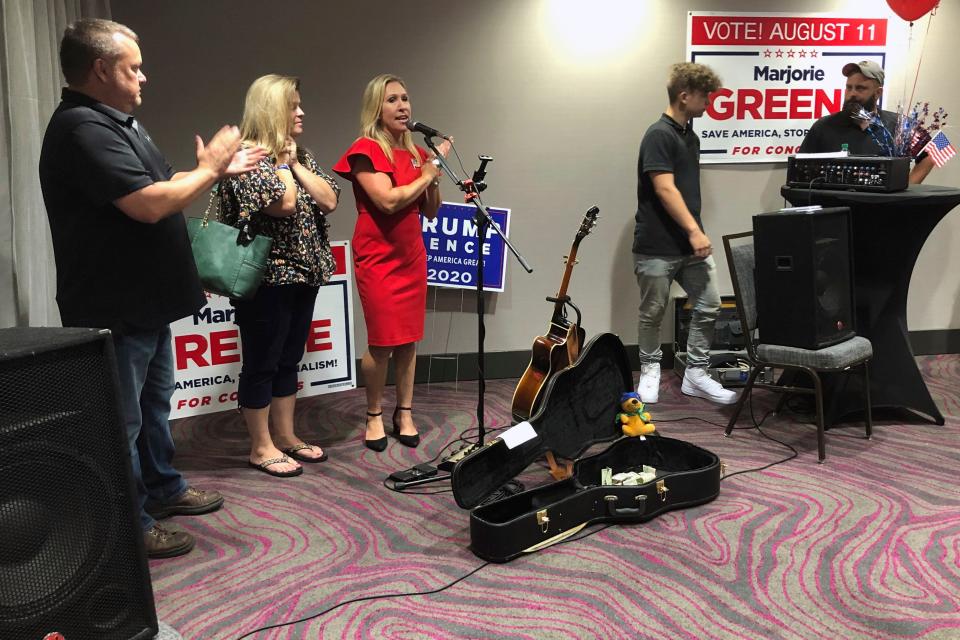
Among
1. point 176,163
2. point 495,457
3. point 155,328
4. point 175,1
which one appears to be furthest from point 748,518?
point 175,1

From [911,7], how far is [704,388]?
2.06 meters

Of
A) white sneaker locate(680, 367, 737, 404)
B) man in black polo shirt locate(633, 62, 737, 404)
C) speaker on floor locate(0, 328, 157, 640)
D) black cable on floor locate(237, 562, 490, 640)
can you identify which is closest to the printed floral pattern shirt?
black cable on floor locate(237, 562, 490, 640)

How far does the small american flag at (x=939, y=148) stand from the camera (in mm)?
3902

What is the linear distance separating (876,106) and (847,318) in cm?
125

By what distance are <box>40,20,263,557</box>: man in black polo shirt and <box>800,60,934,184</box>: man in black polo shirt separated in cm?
288

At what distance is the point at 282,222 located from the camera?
3.01 m

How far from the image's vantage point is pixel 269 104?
2910 mm

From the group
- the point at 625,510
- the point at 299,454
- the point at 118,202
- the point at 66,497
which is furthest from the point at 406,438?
the point at 66,497

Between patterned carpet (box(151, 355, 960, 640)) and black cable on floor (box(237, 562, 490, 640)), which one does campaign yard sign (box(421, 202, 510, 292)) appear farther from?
black cable on floor (box(237, 562, 490, 640))

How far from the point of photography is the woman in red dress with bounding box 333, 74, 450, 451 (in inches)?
128

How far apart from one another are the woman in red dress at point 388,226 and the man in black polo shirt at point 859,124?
199 centimetres

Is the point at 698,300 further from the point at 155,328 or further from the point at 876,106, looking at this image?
the point at 155,328

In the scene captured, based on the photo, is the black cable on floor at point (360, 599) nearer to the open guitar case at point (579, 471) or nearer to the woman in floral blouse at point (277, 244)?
the open guitar case at point (579, 471)

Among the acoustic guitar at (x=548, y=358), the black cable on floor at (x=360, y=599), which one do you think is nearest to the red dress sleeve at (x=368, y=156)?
the acoustic guitar at (x=548, y=358)
